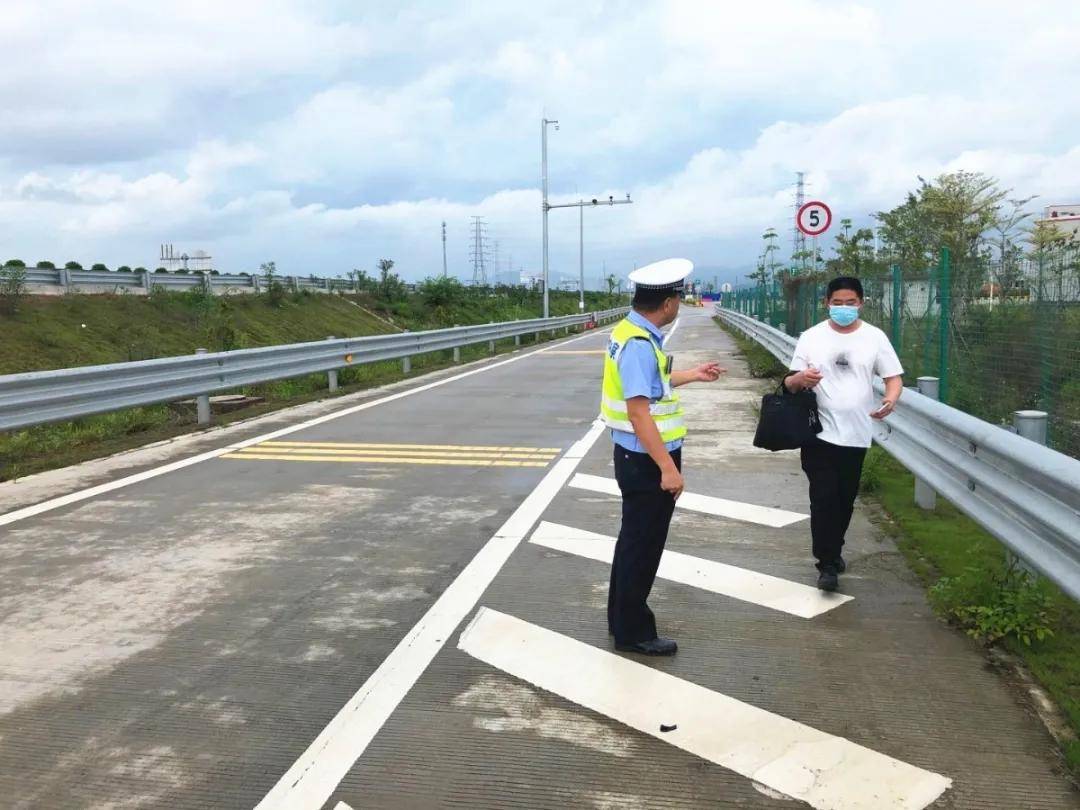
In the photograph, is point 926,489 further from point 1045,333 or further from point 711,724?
point 711,724

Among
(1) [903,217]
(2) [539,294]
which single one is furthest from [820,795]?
(2) [539,294]

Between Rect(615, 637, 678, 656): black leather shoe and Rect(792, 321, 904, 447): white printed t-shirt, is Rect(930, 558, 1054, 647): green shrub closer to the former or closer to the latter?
Rect(792, 321, 904, 447): white printed t-shirt

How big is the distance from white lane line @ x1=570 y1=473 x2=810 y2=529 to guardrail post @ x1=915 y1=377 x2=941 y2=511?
817mm

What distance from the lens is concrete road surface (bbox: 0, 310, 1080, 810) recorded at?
3104 mm

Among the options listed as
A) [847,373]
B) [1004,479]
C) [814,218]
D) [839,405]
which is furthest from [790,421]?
[814,218]

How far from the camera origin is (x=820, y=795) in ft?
9.82

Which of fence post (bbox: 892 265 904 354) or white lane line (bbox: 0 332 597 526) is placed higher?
fence post (bbox: 892 265 904 354)

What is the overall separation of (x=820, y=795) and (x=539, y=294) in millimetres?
Result: 71378

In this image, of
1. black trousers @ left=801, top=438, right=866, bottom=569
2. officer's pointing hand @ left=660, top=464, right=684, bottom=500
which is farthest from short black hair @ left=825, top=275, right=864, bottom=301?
officer's pointing hand @ left=660, top=464, right=684, bottom=500

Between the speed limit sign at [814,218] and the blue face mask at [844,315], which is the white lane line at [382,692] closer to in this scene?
the blue face mask at [844,315]

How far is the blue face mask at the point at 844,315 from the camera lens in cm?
501

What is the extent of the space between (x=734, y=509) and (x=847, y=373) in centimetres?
201

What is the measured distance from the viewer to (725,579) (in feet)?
16.9

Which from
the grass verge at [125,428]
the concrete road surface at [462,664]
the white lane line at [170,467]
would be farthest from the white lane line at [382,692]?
the grass verge at [125,428]
